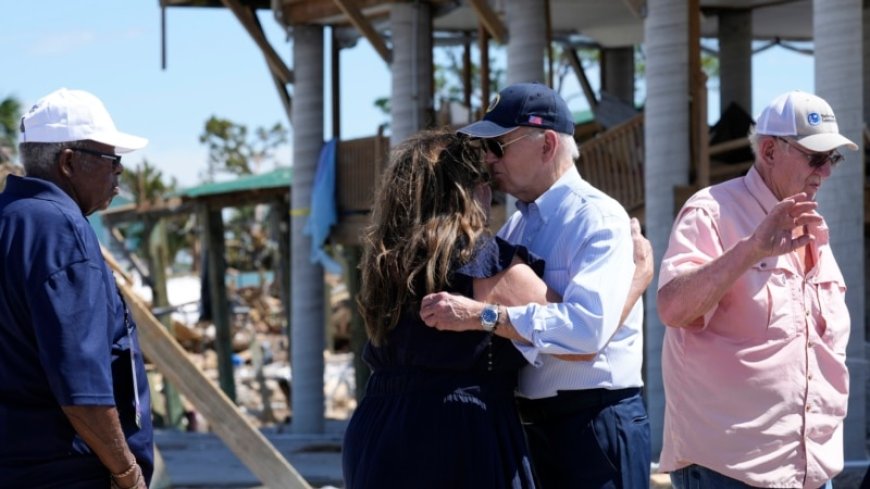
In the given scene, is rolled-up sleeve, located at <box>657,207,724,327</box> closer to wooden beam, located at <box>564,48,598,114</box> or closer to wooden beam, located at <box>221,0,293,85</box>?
wooden beam, located at <box>221,0,293,85</box>

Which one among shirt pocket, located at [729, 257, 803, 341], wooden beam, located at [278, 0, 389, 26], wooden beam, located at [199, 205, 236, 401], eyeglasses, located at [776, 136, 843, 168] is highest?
wooden beam, located at [278, 0, 389, 26]

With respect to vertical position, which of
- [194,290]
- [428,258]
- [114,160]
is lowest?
[194,290]

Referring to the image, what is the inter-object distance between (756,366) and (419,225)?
38.6 inches

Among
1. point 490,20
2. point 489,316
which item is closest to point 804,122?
point 489,316

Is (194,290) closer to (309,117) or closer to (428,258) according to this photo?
(309,117)

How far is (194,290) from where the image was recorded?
43.2 m

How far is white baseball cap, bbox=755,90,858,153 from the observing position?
155 inches

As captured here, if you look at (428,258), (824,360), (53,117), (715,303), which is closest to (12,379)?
(53,117)

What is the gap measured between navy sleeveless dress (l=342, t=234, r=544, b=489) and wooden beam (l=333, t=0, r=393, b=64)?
15012 mm

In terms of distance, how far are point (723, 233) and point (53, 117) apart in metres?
1.80

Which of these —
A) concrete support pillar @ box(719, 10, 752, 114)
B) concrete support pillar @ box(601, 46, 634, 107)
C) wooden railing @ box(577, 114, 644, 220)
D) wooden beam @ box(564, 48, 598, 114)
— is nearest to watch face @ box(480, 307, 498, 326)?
wooden railing @ box(577, 114, 644, 220)

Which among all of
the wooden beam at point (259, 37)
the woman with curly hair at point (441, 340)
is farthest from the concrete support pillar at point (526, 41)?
the woman with curly hair at point (441, 340)

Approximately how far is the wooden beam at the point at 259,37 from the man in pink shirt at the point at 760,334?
651 inches

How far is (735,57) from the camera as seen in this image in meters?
20.8
